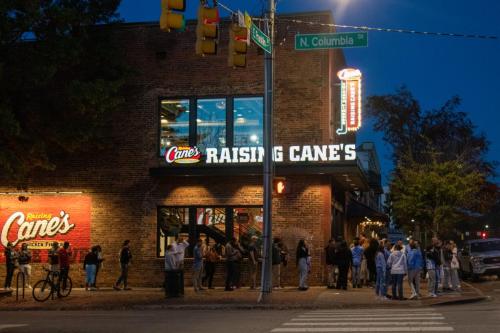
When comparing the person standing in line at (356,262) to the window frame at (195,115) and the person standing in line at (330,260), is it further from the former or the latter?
the window frame at (195,115)

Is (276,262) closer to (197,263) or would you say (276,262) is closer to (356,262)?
(197,263)

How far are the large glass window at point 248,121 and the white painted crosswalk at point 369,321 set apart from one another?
945 cm

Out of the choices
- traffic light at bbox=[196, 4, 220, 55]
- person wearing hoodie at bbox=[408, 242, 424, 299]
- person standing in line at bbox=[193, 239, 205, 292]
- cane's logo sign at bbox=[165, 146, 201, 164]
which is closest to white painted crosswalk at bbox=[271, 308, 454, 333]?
person wearing hoodie at bbox=[408, 242, 424, 299]

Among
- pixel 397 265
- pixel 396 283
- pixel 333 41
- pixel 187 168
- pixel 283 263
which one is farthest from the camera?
pixel 187 168

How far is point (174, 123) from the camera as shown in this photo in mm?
25812

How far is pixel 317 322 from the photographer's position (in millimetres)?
14000

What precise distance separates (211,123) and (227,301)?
26.4ft

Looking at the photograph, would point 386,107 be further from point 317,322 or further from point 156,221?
point 317,322

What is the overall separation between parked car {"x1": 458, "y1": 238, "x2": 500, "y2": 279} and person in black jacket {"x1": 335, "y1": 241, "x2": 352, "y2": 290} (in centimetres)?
944

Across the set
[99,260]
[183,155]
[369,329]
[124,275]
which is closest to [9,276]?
[99,260]

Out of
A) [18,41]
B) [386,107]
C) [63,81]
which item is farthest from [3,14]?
[386,107]

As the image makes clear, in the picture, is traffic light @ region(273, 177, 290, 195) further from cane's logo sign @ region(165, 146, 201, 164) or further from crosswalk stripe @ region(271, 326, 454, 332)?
crosswalk stripe @ region(271, 326, 454, 332)

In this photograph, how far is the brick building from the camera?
80.3ft

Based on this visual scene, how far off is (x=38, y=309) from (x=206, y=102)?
389 inches
